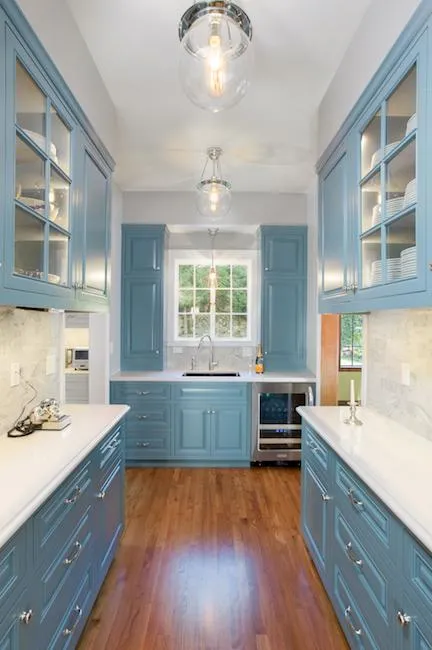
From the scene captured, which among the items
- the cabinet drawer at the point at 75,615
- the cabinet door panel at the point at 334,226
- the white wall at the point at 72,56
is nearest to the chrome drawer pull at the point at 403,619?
the cabinet drawer at the point at 75,615

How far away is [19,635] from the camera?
1.13m

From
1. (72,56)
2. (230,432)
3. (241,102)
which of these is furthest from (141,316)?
(72,56)

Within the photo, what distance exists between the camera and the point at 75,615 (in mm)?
1607

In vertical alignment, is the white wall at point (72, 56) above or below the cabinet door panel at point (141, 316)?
above

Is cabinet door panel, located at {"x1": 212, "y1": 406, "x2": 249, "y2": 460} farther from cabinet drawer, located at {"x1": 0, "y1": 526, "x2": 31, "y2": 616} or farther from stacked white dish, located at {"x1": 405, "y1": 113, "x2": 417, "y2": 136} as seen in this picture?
stacked white dish, located at {"x1": 405, "y1": 113, "x2": 417, "y2": 136}

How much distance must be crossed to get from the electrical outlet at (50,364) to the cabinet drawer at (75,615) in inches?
44.2

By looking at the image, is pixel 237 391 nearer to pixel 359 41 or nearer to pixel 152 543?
pixel 152 543

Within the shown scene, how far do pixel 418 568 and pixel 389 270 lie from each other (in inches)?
41.5

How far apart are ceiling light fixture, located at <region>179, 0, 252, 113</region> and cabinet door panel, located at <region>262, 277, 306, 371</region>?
2.82 m

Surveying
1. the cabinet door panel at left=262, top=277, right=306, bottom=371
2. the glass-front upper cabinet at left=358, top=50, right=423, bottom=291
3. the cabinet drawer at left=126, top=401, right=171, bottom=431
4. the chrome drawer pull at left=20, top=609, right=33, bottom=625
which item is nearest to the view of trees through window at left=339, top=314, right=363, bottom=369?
the cabinet door panel at left=262, top=277, right=306, bottom=371

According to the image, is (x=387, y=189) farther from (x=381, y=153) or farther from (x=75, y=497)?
(x=75, y=497)

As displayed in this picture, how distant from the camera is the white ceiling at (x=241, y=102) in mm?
1840

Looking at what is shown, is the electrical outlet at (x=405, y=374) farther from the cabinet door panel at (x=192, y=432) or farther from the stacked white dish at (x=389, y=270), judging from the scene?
the cabinet door panel at (x=192, y=432)

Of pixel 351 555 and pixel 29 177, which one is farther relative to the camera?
pixel 351 555
